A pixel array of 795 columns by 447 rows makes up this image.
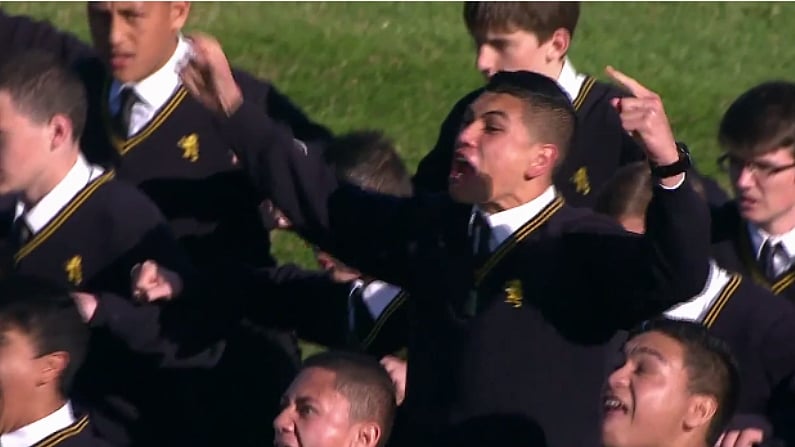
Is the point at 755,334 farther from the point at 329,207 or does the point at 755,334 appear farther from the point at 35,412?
the point at 35,412

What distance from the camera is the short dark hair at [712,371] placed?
5309 millimetres

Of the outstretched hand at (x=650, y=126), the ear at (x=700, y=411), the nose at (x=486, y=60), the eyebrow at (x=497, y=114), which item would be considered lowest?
the ear at (x=700, y=411)

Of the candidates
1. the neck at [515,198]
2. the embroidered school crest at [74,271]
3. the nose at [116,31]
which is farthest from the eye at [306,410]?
the nose at [116,31]

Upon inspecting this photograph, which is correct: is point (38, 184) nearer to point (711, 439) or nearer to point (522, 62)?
point (522, 62)

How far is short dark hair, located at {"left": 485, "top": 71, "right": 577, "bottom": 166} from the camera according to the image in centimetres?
536

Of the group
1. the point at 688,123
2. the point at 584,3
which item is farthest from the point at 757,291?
the point at 584,3

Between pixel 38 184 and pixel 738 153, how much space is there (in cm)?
193

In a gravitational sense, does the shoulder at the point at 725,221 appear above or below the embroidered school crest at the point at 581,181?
above

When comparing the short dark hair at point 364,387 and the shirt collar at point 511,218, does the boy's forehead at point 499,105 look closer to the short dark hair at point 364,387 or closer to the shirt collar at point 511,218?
the shirt collar at point 511,218

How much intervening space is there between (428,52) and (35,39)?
4.74 m

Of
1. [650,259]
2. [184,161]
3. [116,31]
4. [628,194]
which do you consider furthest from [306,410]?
[116,31]

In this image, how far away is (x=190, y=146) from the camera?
6547 millimetres

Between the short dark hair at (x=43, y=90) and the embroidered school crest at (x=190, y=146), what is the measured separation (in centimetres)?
42

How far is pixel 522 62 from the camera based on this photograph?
6.60m
